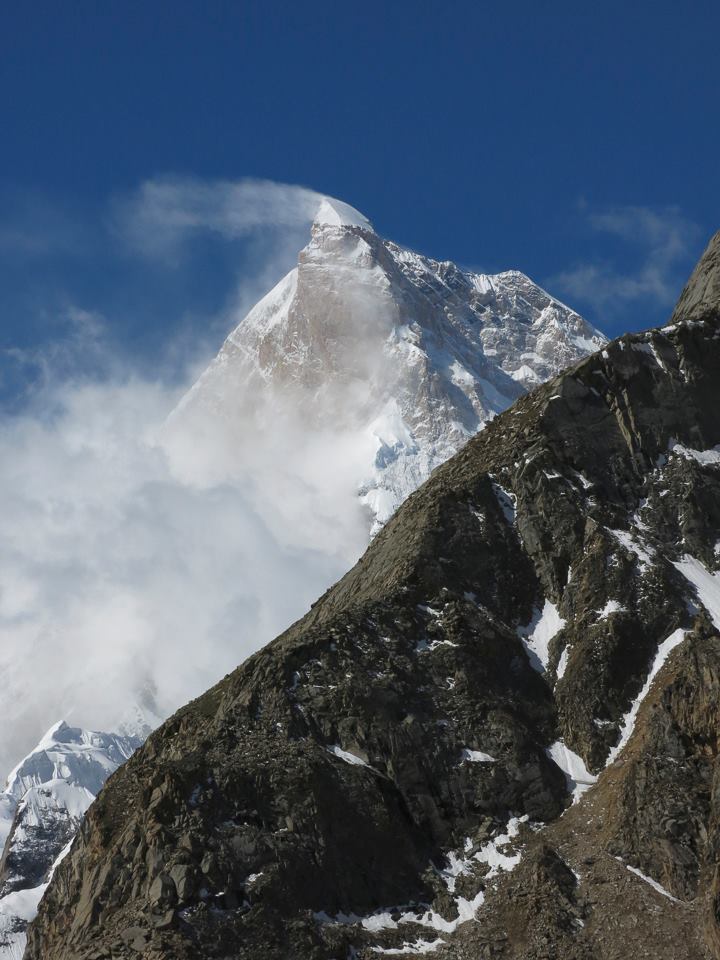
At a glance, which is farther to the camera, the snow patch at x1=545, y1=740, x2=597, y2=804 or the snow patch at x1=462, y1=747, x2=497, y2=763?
the snow patch at x1=462, y1=747, x2=497, y2=763

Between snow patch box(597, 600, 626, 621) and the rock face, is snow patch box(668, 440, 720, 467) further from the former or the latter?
snow patch box(597, 600, 626, 621)

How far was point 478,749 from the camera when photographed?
287 feet

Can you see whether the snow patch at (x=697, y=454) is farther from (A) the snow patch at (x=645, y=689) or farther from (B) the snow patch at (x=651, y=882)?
(B) the snow patch at (x=651, y=882)

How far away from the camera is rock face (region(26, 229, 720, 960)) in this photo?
73.1 meters

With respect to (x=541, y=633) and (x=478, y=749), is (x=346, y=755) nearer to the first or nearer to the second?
(x=478, y=749)

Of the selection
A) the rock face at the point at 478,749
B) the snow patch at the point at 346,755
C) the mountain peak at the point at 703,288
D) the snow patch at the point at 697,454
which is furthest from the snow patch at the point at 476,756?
the mountain peak at the point at 703,288

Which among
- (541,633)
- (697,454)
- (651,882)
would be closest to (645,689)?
(541,633)

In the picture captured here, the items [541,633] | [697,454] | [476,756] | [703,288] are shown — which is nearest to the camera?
[476,756]

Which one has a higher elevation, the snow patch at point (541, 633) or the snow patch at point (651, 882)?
the snow patch at point (541, 633)

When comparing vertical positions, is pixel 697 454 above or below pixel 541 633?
above

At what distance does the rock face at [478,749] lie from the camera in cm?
7312

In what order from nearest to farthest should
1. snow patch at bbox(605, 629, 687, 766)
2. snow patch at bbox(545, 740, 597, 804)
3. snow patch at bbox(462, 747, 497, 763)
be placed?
snow patch at bbox(545, 740, 597, 804) < snow patch at bbox(462, 747, 497, 763) < snow patch at bbox(605, 629, 687, 766)

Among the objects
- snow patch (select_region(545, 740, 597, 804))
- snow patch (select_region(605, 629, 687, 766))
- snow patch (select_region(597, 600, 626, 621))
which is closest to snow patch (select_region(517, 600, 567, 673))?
snow patch (select_region(597, 600, 626, 621))

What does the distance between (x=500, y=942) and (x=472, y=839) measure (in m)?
10.2
